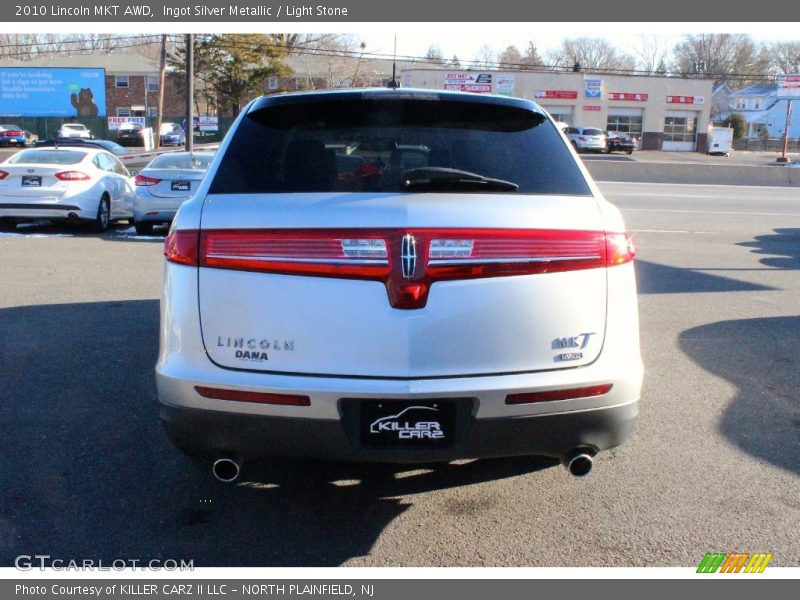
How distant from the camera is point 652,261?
11.4 metres

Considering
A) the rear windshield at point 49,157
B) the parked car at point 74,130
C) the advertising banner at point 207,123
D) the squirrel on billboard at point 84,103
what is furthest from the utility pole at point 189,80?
the squirrel on billboard at point 84,103

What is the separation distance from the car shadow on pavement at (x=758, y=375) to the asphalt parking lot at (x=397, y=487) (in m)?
0.02

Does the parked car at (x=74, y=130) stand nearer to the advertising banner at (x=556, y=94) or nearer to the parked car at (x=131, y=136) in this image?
the parked car at (x=131, y=136)

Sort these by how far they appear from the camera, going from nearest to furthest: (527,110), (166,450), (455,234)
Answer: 1. (455,234)
2. (527,110)
3. (166,450)

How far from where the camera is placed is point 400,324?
309 centimetres

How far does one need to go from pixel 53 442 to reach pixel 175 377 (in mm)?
1781

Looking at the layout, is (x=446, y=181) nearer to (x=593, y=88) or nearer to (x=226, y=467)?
(x=226, y=467)

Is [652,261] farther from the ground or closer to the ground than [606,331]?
closer to the ground

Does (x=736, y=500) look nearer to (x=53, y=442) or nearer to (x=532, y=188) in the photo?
(x=532, y=188)

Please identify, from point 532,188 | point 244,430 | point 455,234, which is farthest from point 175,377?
point 532,188

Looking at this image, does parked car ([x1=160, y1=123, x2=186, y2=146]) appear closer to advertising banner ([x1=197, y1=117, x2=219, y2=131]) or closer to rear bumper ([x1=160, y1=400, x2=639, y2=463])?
advertising banner ([x1=197, y1=117, x2=219, y2=131])

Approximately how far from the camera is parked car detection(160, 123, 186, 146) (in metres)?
Result: 60.1

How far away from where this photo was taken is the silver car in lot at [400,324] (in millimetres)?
3102

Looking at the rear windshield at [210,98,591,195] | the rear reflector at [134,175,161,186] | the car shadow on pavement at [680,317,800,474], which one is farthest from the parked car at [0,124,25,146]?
the rear windshield at [210,98,591,195]
